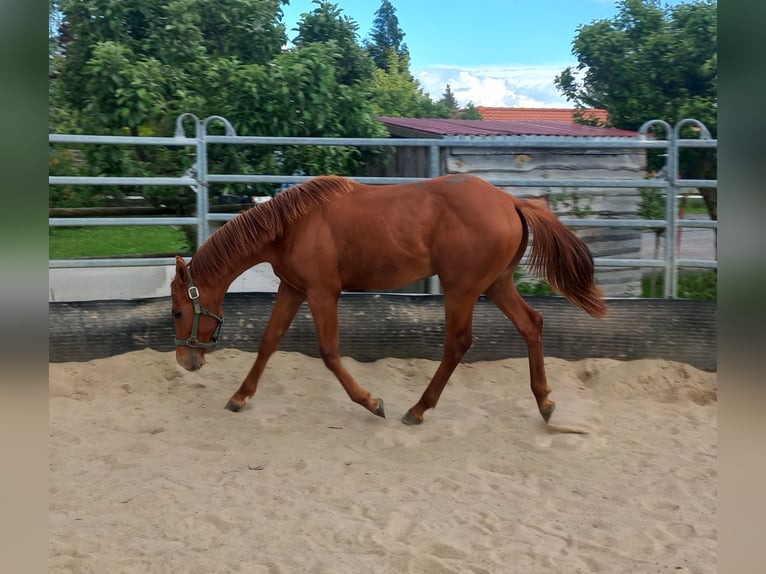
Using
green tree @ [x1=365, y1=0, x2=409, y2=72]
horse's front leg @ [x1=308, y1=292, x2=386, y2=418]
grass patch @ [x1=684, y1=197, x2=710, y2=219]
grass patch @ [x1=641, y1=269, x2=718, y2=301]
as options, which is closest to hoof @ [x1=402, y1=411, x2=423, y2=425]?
horse's front leg @ [x1=308, y1=292, x2=386, y2=418]

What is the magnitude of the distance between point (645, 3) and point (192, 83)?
16.0 feet

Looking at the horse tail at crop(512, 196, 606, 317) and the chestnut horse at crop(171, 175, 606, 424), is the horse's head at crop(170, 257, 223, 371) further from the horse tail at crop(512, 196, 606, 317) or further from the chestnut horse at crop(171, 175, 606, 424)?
the horse tail at crop(512, 196, 606, 317)

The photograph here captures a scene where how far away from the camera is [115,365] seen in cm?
456

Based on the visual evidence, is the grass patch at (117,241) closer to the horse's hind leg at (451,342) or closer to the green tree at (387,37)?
the horse's hind leg at (451,342)

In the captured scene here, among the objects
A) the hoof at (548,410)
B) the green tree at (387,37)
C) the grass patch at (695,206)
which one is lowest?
the hoof at (548,410)

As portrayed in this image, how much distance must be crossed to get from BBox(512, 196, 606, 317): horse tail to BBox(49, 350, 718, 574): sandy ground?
709 millimetres

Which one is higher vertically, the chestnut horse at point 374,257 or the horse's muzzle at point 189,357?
the chestnut horse at point 374,257

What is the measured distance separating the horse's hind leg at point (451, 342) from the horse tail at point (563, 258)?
51cm

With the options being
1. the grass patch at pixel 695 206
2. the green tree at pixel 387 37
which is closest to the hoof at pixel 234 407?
the grass patch at pixel 695 206

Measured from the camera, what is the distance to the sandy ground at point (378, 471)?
245 centimetres

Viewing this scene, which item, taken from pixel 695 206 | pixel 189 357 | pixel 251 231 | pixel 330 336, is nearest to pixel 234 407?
pixel 189 357
